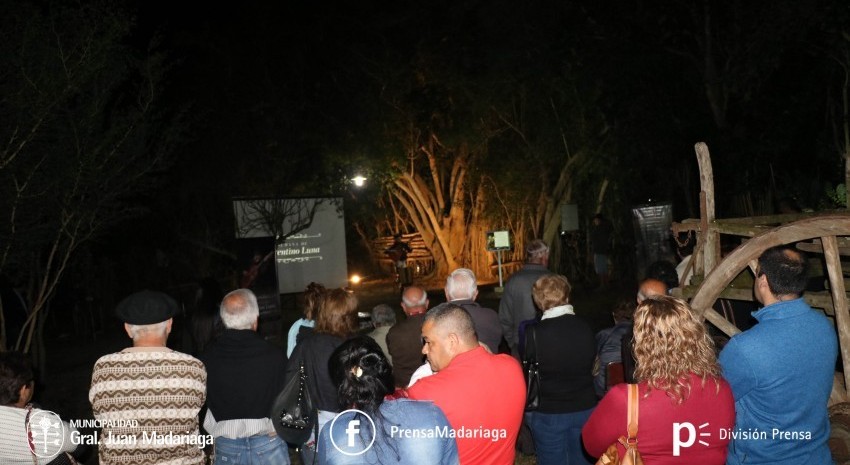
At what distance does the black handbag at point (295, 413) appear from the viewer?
3.81 meters

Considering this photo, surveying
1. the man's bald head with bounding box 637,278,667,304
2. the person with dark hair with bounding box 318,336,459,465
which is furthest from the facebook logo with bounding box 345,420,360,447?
the man's bald head with bounding box 637,278,667,304

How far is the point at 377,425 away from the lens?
2506mm

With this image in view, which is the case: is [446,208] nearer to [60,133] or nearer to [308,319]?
[60,133]

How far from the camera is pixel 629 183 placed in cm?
2036

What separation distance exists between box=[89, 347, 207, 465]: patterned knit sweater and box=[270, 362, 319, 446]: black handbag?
0.61m

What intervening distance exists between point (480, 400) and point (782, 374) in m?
1.28

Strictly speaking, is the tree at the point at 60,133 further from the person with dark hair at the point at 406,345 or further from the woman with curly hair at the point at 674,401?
the woman with curly hair at the point at 674,401

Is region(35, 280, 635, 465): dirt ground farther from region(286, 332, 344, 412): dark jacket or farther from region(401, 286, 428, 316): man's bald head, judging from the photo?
region(286, 332, 344, 412): dark jacket

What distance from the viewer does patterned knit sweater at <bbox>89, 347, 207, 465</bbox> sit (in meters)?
3.29

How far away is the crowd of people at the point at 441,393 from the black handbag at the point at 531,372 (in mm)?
563

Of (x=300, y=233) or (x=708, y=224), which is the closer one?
(x=708, y=224)

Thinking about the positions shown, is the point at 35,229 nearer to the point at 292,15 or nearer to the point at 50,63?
the point at 50,63

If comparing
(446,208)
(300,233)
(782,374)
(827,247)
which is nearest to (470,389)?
(782,374)

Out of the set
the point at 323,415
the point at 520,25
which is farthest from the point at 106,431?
the point at 520,25
